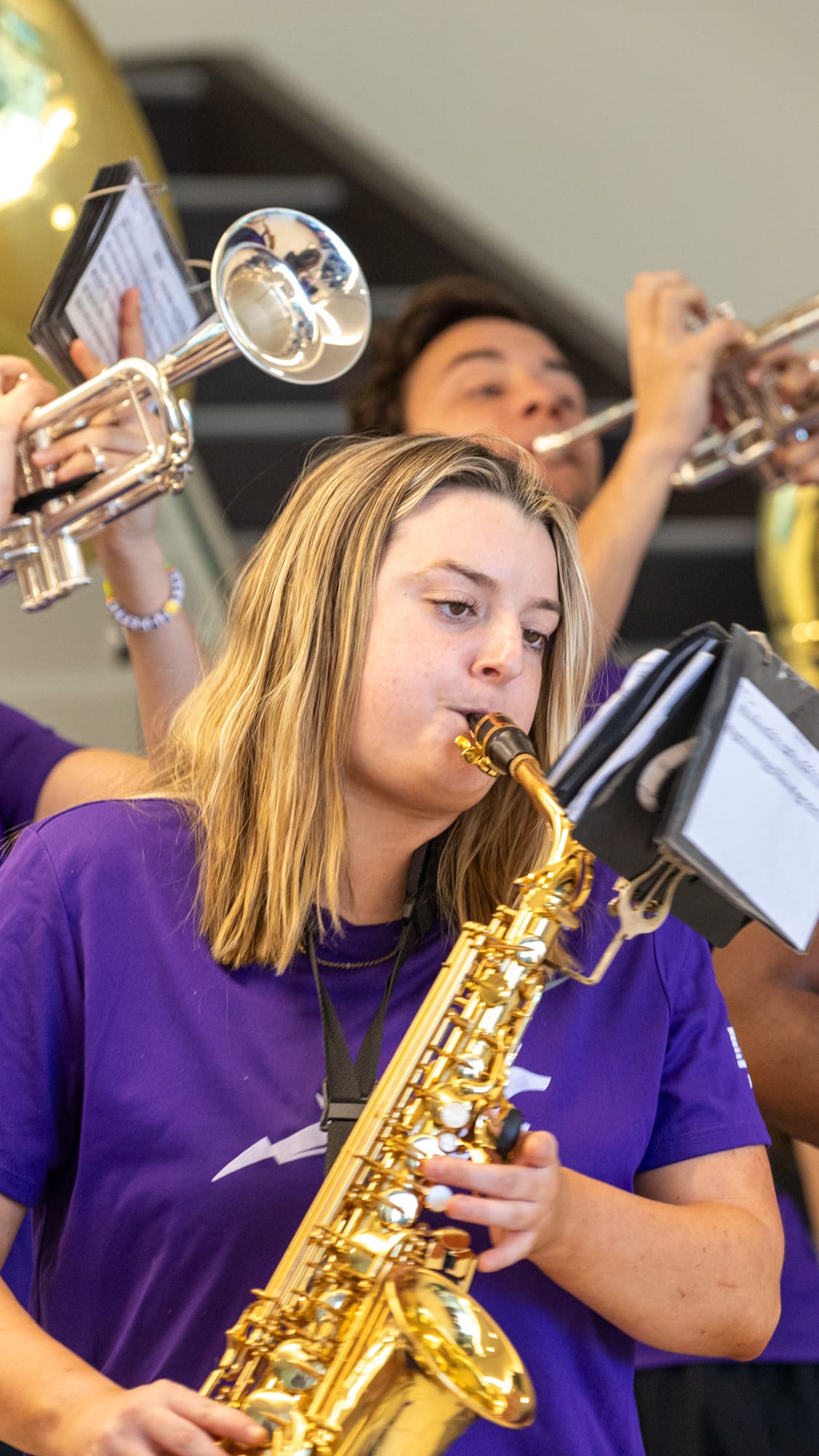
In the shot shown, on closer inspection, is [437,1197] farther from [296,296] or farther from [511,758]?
[296,296]

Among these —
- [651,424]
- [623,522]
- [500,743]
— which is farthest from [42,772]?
[651,424]

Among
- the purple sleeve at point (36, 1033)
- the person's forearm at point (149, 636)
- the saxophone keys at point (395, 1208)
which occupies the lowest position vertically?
the saxophone keys at point (395, 1208)

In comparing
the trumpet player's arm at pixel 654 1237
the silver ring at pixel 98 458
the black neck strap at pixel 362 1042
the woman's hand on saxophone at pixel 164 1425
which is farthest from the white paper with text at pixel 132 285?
the woman's hand on saxophone at pixel 164 1425

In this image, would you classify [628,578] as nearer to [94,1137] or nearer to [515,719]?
[515,719]

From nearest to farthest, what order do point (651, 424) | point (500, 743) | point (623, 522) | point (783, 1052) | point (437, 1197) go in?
point (437, 1197) < point (500, 743) < point (783, 1052) < point (623, 522) < point (651, 424)

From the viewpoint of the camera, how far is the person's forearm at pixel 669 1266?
1110mm

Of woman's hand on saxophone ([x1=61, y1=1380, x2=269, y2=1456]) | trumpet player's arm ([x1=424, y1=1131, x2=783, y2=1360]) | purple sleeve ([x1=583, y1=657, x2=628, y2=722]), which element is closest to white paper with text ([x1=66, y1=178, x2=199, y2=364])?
purple sleeve ([x1=583, y1=657, x2=628, y2=722])

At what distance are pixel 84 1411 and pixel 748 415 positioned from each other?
1893 millimetres

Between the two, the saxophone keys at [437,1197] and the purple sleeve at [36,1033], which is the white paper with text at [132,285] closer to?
Answer: the purple sleeve at [36,1033]

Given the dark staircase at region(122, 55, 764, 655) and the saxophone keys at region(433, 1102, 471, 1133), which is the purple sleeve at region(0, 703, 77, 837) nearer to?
the saxophone keys at region(433, 1102, 471, 1133)

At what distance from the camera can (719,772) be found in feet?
3.26

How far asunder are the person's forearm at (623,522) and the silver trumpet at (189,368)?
1.88ft

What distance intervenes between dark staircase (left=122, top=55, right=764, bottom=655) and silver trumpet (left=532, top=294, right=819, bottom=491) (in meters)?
0.97

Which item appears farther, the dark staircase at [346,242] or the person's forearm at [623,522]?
the dark staircase at [346,242]
